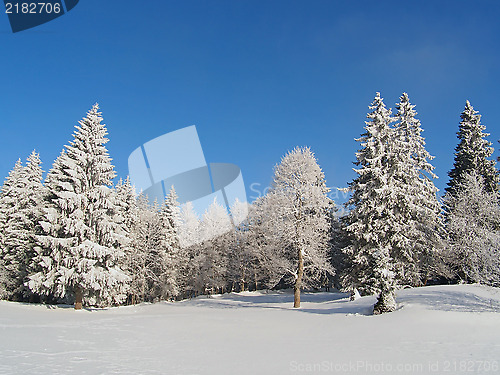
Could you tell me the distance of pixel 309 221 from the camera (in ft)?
80.5

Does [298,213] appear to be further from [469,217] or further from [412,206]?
[469,217]

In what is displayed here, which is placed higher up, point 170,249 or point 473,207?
point 473,207

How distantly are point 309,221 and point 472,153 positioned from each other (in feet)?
69.6

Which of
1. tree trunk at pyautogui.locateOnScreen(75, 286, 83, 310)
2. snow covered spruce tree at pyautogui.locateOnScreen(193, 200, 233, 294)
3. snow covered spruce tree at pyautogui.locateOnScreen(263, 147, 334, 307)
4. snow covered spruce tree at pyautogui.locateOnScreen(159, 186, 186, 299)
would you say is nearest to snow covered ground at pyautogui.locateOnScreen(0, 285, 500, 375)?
tree trunk at pyautogui.locateOnScreen(75, 286, 83, 310)

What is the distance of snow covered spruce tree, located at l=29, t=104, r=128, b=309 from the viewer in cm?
2209

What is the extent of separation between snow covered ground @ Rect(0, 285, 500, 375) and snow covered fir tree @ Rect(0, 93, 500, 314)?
4.16 meters

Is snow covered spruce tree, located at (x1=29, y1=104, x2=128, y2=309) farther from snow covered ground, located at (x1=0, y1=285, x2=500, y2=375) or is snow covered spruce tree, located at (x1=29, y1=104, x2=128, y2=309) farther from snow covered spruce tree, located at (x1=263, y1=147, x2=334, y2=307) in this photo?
snow covered spruce tree, located at (x1=263, y1=147, x2=334, y2=307)

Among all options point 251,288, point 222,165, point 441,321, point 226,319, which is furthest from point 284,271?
point 251,288

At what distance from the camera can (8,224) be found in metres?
29.7

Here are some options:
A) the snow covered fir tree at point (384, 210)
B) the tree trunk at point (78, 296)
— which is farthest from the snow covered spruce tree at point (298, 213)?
the tree trunk at point (78, 296)

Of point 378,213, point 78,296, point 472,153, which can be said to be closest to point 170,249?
point 78,296

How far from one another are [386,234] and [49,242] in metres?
22.2

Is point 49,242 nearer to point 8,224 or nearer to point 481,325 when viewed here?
point 8,224

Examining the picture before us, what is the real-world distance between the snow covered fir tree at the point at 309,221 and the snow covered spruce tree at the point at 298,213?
8 centimetres
